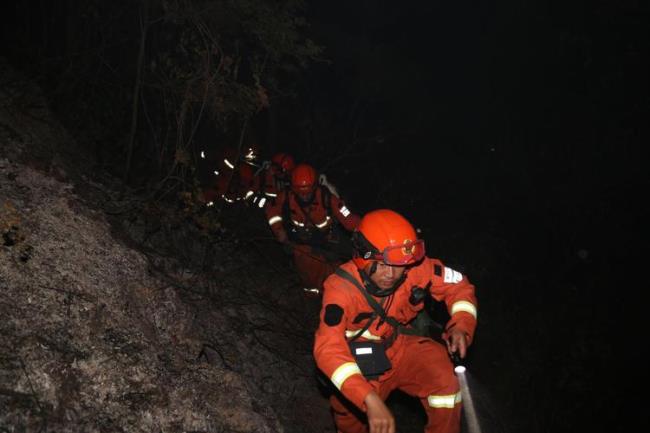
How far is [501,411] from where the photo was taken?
264 inches

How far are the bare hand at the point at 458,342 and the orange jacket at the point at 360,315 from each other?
0.23 ft

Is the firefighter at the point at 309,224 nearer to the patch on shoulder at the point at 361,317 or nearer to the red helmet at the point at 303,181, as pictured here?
the red helmet at the point at 303,181

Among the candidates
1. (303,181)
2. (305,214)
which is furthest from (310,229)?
(303,181)

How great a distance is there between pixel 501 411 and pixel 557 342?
2012mm

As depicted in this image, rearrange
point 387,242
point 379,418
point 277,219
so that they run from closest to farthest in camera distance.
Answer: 1. point 379,418
2. point 387,242
3. point 277,219

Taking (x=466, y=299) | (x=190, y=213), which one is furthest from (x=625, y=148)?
(x=190, y=213)

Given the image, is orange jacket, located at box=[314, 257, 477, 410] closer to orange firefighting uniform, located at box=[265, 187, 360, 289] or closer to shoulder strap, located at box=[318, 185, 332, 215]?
orange firefighting uniform, located at box=[265, 187, 360, 289]

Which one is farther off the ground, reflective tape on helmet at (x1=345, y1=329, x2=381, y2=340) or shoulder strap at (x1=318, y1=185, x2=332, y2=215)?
reflective tape on helmet at (x1=345, y1=329, x2=381, y2=340)

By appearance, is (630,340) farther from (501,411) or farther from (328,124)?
(328,124)

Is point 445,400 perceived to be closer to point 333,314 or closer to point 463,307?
point 463,307

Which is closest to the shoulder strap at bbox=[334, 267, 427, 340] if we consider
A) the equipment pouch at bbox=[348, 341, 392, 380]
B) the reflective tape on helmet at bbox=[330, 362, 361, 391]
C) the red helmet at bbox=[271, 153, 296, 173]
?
the equipment pouch at bbox=[348, 341, 392, 380]

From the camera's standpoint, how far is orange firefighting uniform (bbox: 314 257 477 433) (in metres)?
2.89

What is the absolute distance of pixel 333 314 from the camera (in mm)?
2902

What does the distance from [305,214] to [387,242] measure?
3.64 m
